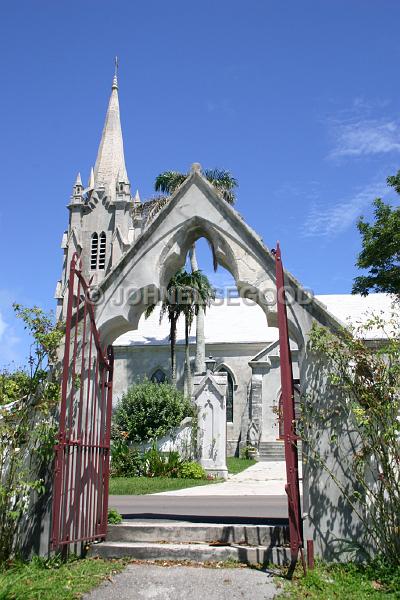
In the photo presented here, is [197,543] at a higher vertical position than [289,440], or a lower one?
lower

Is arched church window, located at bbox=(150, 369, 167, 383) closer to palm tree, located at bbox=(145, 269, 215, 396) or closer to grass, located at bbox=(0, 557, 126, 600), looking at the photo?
palm tree, located at bbox=(145, 269, 215, 396)

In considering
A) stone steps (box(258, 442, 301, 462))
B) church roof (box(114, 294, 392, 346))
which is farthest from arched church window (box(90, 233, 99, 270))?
stone steps (box(258, 442, 301, 462))

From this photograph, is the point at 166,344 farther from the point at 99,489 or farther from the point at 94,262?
the point at 99,489

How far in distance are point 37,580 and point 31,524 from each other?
0.97 meters

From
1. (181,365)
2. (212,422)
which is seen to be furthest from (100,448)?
(181,365)

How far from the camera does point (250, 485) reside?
747 inches

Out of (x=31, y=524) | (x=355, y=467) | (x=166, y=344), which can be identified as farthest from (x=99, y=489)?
(x=166, y=344)

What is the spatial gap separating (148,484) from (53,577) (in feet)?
41.9

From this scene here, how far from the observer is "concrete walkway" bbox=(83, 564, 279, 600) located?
4945 millimetres

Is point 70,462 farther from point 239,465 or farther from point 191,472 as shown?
point 239,465

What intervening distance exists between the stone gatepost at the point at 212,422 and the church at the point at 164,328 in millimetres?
2414

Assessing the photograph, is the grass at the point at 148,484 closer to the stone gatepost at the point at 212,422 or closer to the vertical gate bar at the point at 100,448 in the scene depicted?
the stone gatepost at the point at 212,422

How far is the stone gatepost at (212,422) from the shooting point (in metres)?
22.4

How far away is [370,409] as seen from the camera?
216 inches
